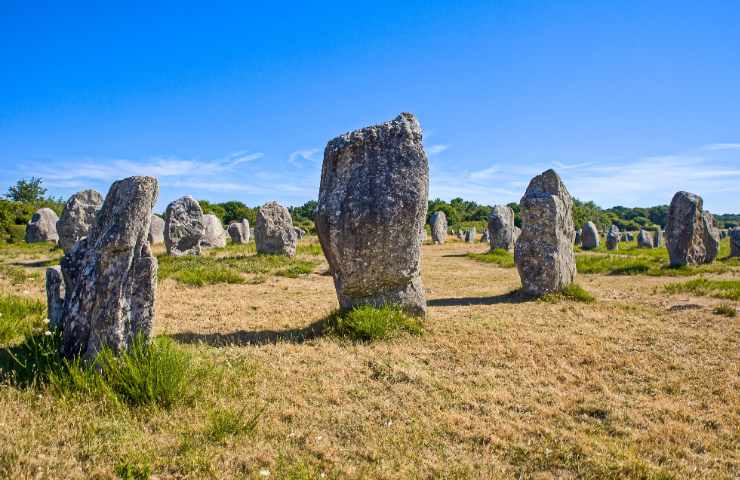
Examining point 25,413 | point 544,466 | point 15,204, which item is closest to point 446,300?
point 544,466

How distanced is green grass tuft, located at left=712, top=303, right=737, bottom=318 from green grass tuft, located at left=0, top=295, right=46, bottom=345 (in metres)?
10.3

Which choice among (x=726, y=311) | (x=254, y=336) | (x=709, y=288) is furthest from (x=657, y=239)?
(x=254, y=336)

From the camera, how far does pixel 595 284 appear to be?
12.7m

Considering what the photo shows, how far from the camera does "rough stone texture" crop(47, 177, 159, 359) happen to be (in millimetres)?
4340

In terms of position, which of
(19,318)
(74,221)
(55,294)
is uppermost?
(74,221)

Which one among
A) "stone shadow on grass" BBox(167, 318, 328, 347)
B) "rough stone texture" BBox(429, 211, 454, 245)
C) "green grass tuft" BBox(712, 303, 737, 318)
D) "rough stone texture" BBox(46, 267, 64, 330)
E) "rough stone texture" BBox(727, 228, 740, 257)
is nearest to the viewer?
"rough stone texture" BBox(46, 267, 64, 330)

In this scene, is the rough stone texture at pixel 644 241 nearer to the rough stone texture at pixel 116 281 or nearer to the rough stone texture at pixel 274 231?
the rough stone texture at pixel 274 231

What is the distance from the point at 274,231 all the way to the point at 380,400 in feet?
48.6

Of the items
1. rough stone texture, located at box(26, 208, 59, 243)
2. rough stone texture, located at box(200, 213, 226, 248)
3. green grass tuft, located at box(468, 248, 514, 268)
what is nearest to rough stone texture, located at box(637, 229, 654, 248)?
green grass tuft, located at box(468, 248, 514, 268)

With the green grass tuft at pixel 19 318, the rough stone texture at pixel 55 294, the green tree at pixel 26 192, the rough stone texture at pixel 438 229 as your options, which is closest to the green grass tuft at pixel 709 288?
the rough stone texture at pixel 55 294

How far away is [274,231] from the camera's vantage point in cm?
1870

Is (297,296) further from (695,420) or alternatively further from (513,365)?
(695,420)

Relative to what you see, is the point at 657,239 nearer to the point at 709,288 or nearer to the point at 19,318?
the point at 709,288

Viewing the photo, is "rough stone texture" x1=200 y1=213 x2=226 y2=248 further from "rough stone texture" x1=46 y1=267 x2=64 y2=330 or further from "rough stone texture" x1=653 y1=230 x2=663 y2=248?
"rough stone texture" x1=653 y1=230 x2=663 y2=248
